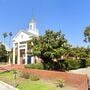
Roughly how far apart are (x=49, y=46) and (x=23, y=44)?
21108 mm

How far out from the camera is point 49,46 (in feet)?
120

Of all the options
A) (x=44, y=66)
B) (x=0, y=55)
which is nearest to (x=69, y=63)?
(x=44, y=66)

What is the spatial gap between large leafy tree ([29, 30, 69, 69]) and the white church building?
16.6 metres

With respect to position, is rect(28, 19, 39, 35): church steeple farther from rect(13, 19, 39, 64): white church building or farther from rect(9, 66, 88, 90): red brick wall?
rect(9, 66, 88, 90): red brick wall

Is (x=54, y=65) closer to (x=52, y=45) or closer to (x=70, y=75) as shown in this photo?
(x=52, y=45)

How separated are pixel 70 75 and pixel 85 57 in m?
29.7

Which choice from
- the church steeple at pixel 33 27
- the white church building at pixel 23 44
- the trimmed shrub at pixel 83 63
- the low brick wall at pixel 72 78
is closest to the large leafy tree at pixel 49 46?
the low brick wall at pixel 72 78

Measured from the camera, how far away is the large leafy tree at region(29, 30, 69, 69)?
119 ft

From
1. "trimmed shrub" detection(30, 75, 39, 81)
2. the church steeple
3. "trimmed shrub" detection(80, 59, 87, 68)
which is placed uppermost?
the church steeple

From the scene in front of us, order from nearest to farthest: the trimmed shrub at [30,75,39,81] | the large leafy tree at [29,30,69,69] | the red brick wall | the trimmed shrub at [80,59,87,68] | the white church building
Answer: the red brick wall
the trimmed shrub at [30,75,39,81]
the large leafy tree at [29,30,69,69]
the trimmed shrub at [80,59,87,68]
the white church building

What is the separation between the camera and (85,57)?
52750mm

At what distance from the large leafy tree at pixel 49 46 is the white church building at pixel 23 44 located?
54.6 ft

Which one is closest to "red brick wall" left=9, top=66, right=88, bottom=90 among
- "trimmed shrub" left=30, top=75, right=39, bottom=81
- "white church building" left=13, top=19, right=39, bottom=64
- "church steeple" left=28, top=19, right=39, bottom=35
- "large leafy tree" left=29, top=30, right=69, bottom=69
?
"trimmed shrub" left=30, top=75, right=39, bottom=81

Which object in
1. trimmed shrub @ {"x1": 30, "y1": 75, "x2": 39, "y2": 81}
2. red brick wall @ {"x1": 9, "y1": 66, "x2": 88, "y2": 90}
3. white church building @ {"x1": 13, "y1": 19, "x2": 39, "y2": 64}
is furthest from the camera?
white church building @ {"x1": 13, "y1": 19, "x2": 39, "y2": 64}
